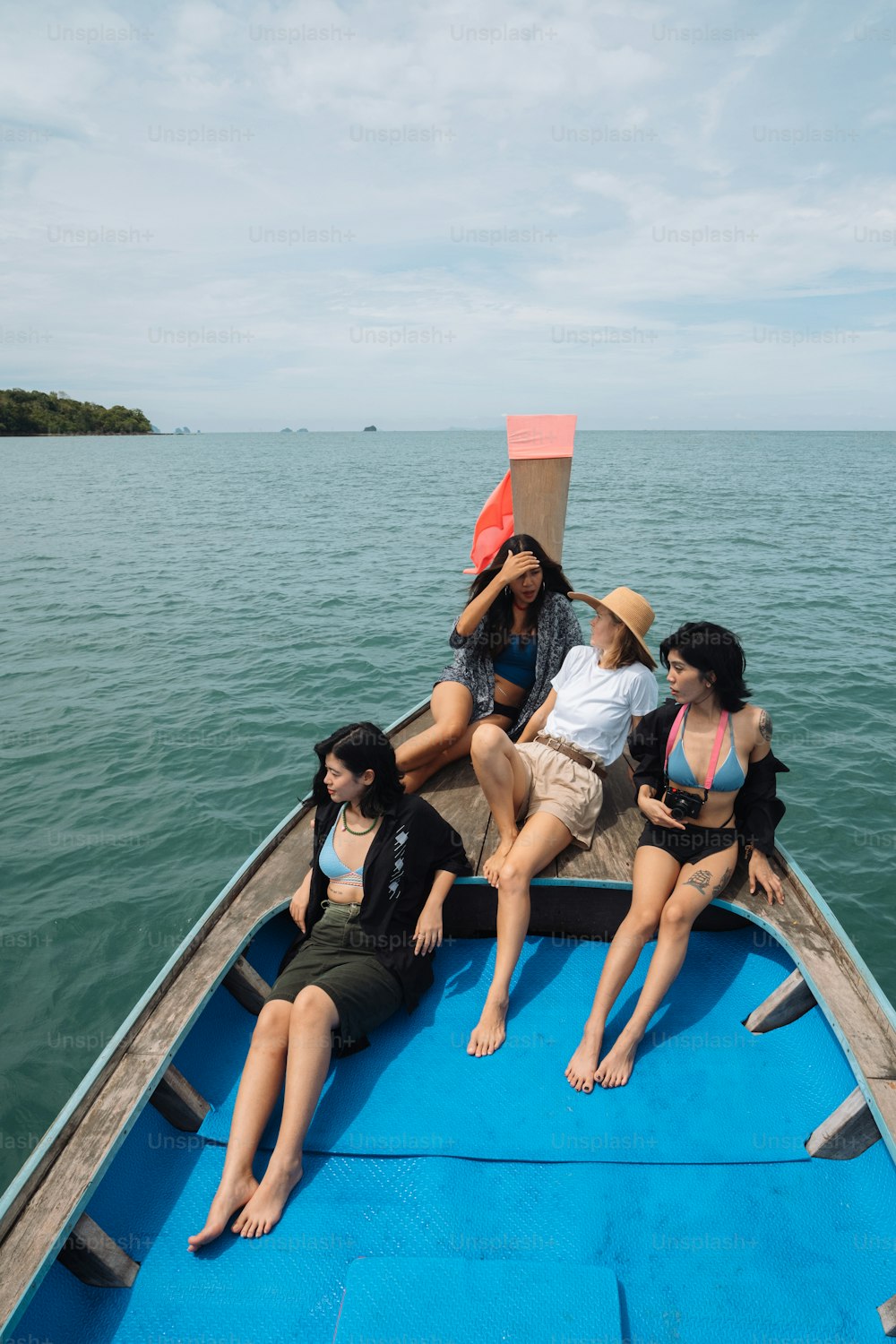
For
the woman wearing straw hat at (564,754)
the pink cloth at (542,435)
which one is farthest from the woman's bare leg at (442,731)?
the pink cloth at (542,435)

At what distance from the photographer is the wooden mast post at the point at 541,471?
19.4 ft

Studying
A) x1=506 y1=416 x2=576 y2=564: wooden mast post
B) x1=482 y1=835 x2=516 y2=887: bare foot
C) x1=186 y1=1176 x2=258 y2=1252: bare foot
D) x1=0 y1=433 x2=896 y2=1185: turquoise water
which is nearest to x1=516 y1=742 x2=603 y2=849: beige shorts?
x1=482 y1=835 x2=516 y2=887: bare foot

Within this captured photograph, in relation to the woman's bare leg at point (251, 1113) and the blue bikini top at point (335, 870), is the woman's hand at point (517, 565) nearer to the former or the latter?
the blue bikini top at point (335, 870)

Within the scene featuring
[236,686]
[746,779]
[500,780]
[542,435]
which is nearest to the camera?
[746,779]

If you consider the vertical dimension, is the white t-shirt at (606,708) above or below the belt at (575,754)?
above

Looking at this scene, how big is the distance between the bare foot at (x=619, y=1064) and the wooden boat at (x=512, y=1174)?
0.06 metres

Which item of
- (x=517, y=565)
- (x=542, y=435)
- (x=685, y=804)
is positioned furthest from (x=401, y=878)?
(x=542, y=435)

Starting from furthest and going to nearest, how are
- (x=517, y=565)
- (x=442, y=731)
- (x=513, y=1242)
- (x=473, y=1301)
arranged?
(x=442, y=731) → (x=517, y=565) → (x=513, y=1242) → (x=473, y=1301)

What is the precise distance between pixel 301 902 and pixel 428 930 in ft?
2.27

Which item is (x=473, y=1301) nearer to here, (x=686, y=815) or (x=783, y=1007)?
(x=783, y=1007)

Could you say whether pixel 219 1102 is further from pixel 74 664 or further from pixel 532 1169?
pixel 74 664

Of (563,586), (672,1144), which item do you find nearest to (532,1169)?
(672,1144)

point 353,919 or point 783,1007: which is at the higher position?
point 353,919

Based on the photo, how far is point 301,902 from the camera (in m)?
3.96
